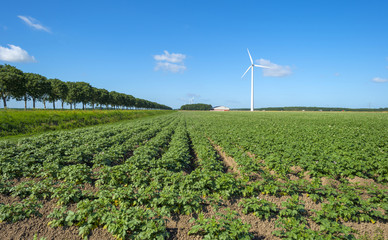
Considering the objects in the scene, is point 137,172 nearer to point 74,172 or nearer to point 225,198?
point 74,172

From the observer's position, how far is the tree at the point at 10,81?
141 feet

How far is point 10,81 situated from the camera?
43.8m

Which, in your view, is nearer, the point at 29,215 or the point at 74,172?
the point at 29,215

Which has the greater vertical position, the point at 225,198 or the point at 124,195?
the point at 124,195

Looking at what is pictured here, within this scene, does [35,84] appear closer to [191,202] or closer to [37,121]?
[37,121]

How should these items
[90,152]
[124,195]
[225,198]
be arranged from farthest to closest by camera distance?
[90,152], [225,198], [124,195]

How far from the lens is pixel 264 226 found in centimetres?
503

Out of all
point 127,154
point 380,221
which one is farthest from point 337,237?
point 127,154

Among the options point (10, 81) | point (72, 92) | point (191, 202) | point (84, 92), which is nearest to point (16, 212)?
point (191, 202)

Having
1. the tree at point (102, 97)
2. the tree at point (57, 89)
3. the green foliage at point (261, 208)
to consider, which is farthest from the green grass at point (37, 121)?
the tree at point (102, 97)

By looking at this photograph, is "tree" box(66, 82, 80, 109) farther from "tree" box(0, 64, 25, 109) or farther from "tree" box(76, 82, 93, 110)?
"tree" box(0, 64, 25, 109)

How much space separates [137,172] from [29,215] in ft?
10.8

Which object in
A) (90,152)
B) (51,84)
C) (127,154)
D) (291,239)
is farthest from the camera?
(51,84)

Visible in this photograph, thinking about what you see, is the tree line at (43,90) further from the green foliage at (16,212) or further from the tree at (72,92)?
the green foliage at (16,212)
